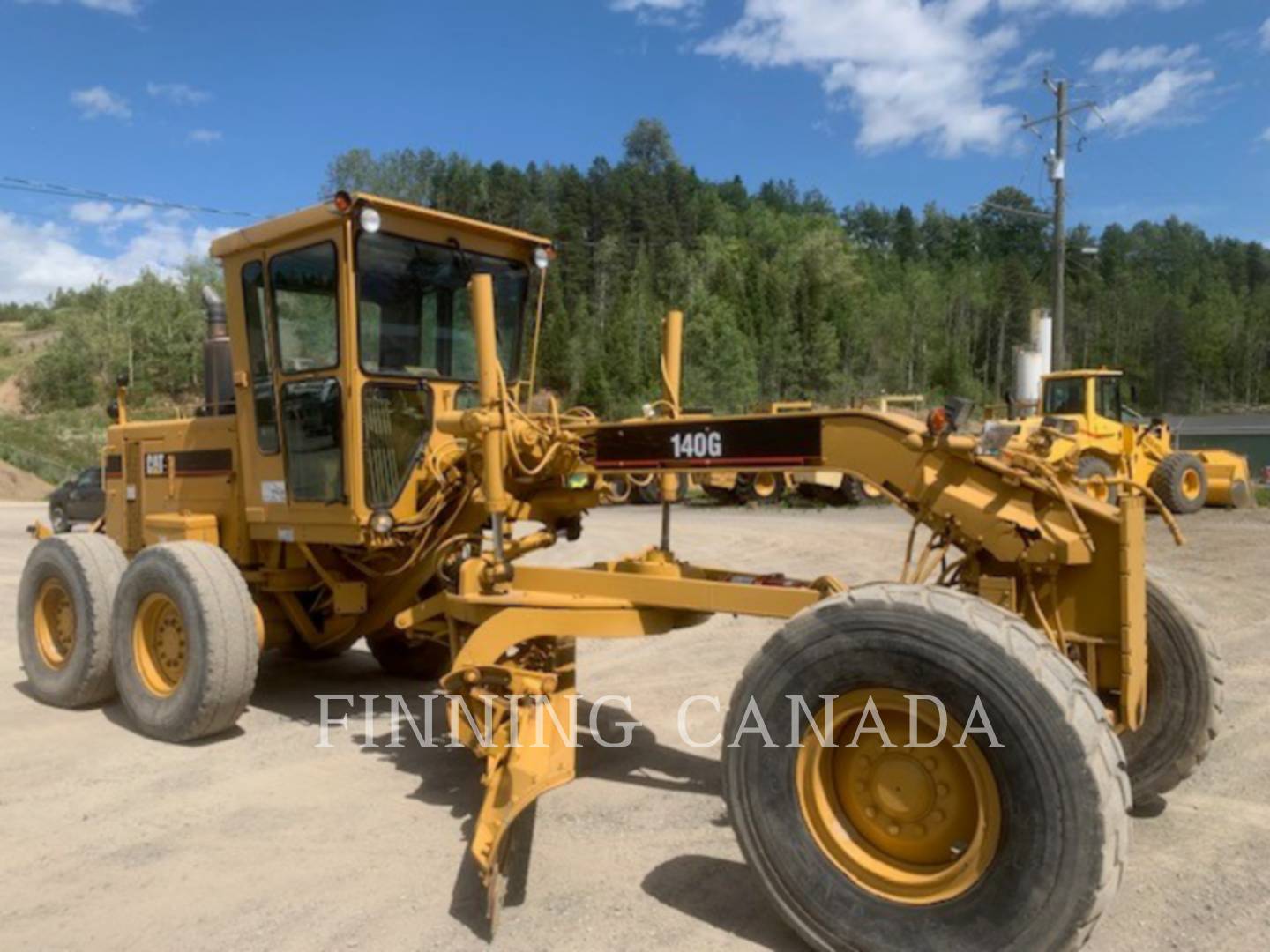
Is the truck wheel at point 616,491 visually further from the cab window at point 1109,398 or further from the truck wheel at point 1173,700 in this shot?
the cab window at point 1109,398

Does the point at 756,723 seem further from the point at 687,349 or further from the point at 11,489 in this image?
the point at 687,349

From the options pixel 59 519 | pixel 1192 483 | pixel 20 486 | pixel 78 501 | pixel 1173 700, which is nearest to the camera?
pixel 1173 700

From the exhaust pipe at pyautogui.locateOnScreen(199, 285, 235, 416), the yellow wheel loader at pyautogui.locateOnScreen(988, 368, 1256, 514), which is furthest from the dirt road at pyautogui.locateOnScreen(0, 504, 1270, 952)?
the yellow wheel loader at pyautogui.locateOnScreen(988, 368, 1256, 514)

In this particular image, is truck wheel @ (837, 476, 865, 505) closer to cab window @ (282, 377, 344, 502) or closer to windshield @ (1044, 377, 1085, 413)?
windshield @ (1044, 377, 1085, 413)

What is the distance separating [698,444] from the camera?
4.23 m

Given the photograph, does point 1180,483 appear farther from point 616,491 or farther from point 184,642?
point 184,642

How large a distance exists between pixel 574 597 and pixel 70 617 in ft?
13.6

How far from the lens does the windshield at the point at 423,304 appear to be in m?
5.50

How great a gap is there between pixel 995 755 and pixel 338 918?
2.33m

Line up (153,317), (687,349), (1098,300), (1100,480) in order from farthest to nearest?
(1098,300)
(153,317)
(687,349)
(1100,480)

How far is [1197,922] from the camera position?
3395 mm

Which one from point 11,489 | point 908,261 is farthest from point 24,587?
point 908,261

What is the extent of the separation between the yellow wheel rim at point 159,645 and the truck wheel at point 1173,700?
500 cm

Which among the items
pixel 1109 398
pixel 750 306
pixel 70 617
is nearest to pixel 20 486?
pixel 70 617
